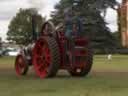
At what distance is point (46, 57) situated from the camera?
21.1 meters

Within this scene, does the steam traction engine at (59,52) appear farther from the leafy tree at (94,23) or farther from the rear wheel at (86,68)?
the leafy tree at (94,23)

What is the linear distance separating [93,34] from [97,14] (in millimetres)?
3470

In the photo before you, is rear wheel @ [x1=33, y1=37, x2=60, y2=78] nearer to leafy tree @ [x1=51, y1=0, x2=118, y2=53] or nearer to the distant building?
the distant building

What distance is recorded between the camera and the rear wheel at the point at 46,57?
2042cm

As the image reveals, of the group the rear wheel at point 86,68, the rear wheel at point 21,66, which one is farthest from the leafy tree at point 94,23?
the rear wheel at point 86,68

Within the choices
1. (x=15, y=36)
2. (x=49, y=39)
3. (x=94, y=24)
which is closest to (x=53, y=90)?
(x=49, y=39)

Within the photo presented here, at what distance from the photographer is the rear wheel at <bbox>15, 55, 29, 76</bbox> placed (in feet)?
78.3

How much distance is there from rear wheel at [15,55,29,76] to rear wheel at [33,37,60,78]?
1.84 metres

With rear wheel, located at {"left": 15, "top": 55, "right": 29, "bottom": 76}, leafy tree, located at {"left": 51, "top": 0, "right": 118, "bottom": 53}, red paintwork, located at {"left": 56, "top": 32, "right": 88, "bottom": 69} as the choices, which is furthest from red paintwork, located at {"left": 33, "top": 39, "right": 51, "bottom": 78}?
leafy tree, located at {"left": 51, "top": 0, "right": 118, "bottom": 53}

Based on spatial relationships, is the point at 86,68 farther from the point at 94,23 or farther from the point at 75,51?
the point at 94,23

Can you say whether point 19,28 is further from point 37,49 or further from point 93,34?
point 37,49

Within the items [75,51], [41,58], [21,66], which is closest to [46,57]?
[41,58]

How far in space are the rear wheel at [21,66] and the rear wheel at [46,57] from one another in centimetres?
184

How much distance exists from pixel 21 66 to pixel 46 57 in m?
3.63
